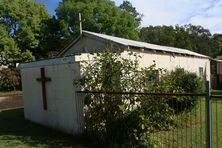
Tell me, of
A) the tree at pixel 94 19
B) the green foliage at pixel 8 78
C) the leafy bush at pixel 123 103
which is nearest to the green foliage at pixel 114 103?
the leafy bush at pixel 123 103

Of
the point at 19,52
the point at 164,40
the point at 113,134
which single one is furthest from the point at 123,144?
the point at 164,40

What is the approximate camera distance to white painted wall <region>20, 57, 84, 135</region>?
8.51 m

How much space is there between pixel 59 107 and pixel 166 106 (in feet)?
12.4

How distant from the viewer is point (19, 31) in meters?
33.7

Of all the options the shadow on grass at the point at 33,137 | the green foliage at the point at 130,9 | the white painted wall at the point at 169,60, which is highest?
the green foliage at the point at 130,9

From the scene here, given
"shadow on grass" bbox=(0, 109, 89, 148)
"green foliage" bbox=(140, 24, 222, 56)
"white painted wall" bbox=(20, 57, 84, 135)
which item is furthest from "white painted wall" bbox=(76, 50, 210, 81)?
"green foliage" bbox=(140, 24, 222, 56)

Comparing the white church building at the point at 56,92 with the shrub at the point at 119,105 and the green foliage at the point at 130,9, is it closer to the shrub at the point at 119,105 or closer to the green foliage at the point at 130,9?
the shrub at the point at 119,105

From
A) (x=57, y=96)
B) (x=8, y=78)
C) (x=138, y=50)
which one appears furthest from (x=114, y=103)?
(x=8, y=78)

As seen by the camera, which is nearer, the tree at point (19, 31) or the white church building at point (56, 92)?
the white church building at point (56, 92)

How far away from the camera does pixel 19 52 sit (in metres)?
32.5

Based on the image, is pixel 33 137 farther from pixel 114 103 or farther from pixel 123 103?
pixel 123 103

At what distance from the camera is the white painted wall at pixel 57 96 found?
851cm

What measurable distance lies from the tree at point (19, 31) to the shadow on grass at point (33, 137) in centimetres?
2249

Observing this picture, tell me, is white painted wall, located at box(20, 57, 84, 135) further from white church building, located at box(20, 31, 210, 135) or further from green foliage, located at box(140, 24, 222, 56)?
green foliage, located at box(140, 24, 222, 56)
